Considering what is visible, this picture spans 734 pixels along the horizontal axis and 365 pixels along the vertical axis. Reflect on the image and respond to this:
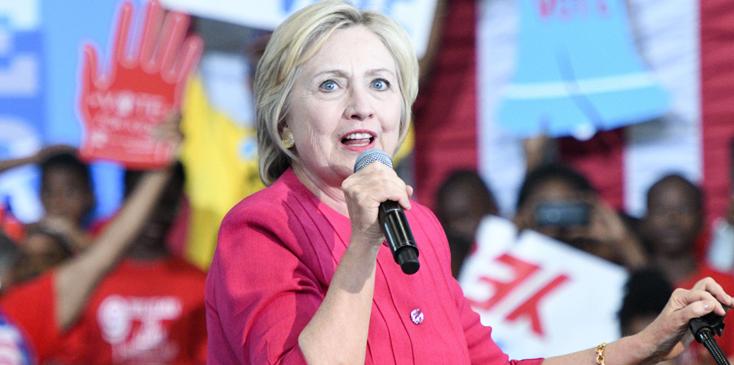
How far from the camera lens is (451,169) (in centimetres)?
546

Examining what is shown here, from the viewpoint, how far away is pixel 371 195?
1.74 meters

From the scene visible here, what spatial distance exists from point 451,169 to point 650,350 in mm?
3278

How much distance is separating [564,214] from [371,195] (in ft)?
11.6

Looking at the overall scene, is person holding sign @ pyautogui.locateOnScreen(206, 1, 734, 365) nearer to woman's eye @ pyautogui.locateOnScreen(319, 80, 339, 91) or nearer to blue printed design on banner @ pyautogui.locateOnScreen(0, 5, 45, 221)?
woman's eye @ pyautogui.locateOnScreen(319, 80, 339, 91)

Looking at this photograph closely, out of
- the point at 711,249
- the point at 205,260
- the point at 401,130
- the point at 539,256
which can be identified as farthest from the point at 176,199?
the point at 401,130

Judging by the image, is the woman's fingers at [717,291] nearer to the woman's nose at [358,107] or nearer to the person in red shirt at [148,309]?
the woman's nose at [358,107]

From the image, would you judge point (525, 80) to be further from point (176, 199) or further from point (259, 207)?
point (259, 207)

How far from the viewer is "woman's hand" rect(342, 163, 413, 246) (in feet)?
5.68

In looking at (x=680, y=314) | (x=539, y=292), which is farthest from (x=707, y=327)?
(x=539, y=292)

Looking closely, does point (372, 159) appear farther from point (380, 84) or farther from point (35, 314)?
point (35, 314)

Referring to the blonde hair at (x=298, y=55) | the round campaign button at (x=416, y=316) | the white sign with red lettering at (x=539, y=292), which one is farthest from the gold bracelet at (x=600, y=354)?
the white sign with red lettering at (x=539, y=292)

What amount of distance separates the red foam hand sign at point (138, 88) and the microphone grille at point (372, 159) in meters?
3.54

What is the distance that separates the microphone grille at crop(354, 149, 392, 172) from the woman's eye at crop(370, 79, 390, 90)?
18 cm

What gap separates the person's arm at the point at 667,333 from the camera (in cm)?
212
